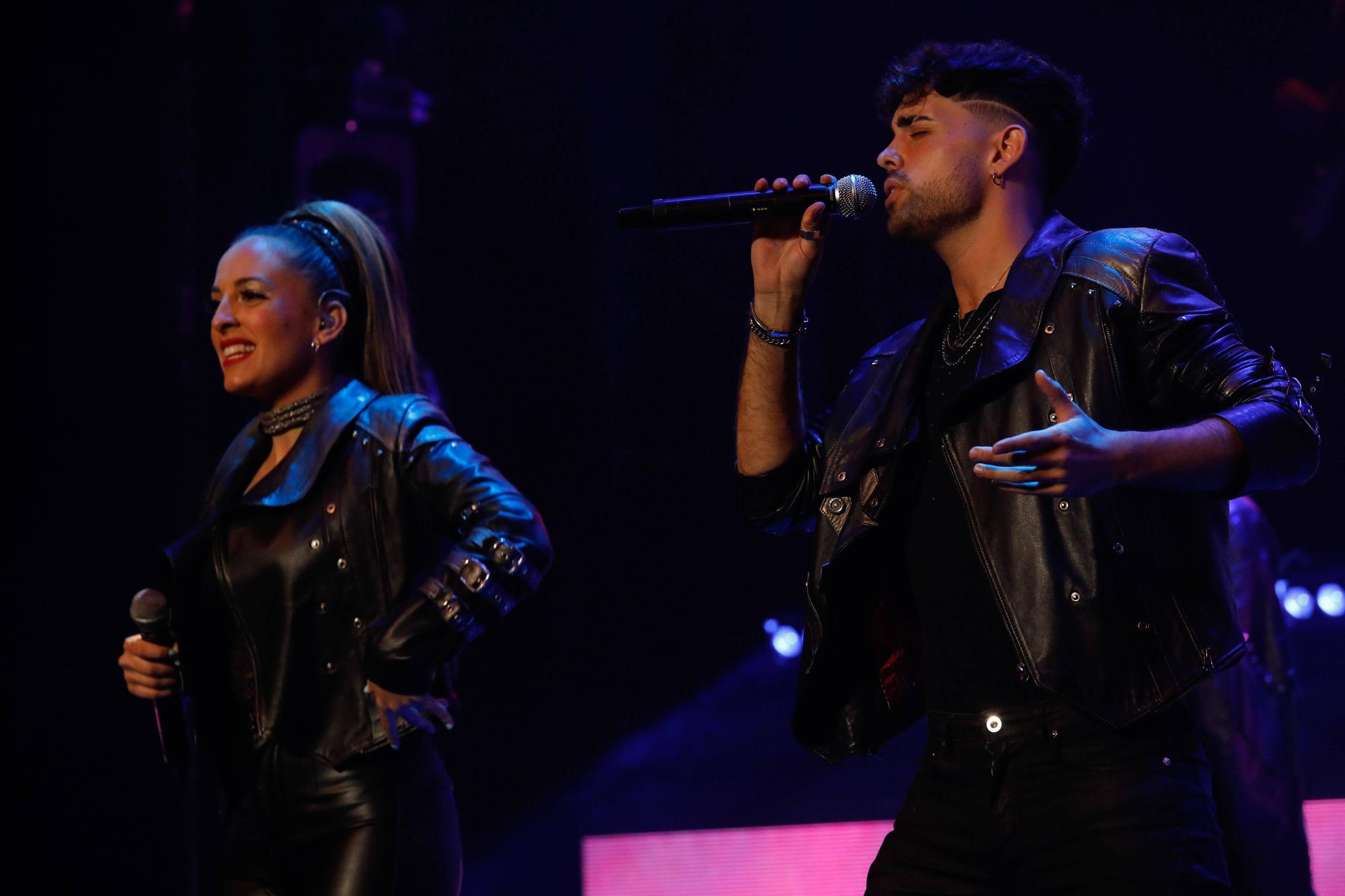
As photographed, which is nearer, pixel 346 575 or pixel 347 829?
pixel 347 829

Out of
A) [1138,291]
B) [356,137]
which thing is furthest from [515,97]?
[1138,291]

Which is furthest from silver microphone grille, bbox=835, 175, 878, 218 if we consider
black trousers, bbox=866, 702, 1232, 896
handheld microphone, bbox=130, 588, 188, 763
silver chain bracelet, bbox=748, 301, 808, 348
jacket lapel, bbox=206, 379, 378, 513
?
handheld microphone, bbox=130, 588, 188, 763

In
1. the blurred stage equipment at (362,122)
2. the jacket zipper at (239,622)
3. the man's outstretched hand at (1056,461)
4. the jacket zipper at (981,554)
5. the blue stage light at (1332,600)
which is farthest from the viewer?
the blue stage light at (1332,600)

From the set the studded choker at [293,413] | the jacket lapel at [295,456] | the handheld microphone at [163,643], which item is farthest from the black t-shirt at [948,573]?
the handheld microphone at [163,643]

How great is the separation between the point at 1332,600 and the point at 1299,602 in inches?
4.0

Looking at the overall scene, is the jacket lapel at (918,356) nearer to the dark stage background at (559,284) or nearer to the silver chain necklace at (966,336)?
the silver chain necklace at (966,336)

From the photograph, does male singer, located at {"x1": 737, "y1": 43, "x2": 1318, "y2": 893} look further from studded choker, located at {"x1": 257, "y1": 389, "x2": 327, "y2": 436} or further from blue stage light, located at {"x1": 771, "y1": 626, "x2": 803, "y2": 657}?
blue stage light, located at {"x1": 771, "y1": 626, "x2": 803, "y2": 657}

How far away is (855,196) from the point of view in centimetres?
221

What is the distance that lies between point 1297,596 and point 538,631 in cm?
259

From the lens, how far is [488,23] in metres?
4.15

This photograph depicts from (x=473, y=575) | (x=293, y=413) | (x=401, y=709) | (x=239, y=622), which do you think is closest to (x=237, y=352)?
(x=293, y=413)

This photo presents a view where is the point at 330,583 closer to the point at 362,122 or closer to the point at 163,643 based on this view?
the point at 163,643

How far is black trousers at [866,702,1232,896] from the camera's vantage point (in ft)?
5.41

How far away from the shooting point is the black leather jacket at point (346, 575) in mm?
2213
